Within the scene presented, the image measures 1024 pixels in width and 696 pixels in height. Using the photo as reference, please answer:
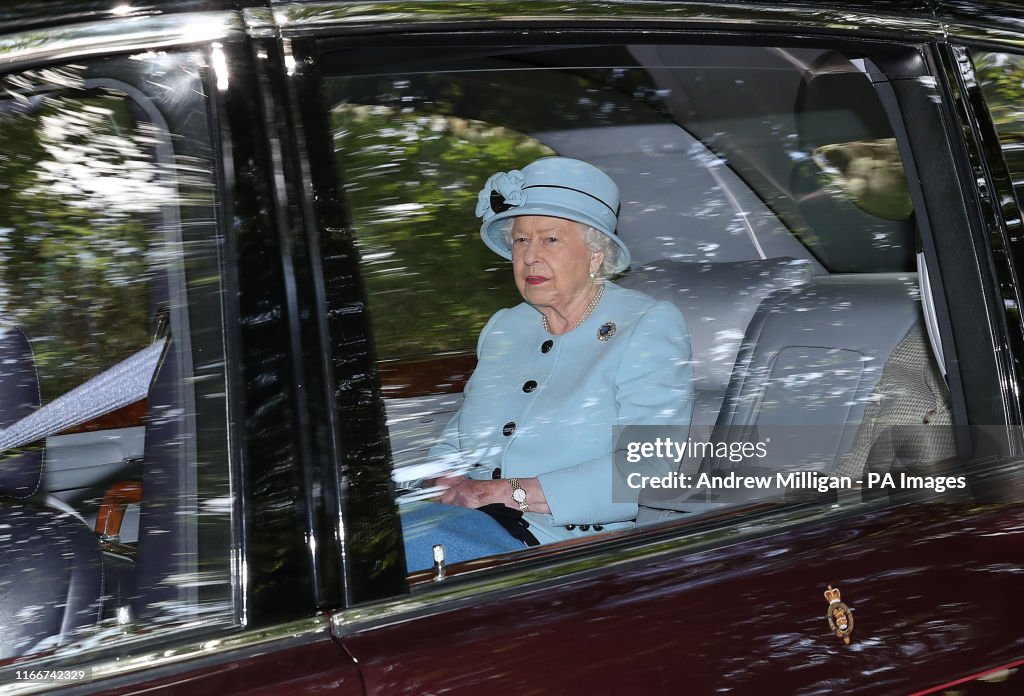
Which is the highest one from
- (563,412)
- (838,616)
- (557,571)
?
(563,412)

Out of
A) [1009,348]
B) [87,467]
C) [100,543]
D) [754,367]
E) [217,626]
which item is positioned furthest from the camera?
[754,367]

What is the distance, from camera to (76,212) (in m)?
1.20

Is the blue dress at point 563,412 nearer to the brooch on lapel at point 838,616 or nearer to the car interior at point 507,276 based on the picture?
the car interior at point 507,276

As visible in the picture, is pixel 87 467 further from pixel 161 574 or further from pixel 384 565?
pixel 384 565

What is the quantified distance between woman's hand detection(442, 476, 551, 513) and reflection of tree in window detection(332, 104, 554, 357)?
0.20 m

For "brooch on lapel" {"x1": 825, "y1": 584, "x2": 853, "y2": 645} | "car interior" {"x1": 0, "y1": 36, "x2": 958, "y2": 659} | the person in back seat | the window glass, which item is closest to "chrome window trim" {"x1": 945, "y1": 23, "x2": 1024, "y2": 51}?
the window glass

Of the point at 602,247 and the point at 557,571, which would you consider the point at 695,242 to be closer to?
the point at 602,247

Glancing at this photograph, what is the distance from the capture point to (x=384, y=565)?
1146 mm

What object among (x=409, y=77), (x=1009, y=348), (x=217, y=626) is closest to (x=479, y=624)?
(x=217, y=626)

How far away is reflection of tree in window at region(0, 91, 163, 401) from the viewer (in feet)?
3.91

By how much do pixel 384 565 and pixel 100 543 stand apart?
36 centimetres

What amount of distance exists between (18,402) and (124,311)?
0.25 metres
